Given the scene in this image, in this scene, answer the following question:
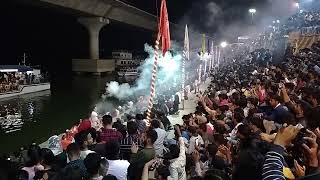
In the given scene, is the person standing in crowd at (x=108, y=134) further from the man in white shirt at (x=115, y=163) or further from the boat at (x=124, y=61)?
the boat at (x=124, y=61)

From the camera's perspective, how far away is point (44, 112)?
30.0m

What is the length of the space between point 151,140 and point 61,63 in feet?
235

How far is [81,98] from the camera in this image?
3791 cm

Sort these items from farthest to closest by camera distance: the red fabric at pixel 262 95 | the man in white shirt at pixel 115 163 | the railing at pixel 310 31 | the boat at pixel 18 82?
the boat at pixel 18 82 → the railing at pixel 310 31 → the red fabric at pixel 262 95 → the man in white shirt at pixel 115 163

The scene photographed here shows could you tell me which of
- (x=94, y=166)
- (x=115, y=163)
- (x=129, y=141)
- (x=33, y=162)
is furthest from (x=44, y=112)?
(x=94, y=166)

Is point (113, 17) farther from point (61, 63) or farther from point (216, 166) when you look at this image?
point (216, 166)

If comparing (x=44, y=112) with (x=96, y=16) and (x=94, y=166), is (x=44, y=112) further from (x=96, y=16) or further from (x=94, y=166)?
(x=96, y=16)

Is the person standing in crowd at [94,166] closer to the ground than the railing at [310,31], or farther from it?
closer to the ground

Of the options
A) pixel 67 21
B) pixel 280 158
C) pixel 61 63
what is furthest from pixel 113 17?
pixel 280 158

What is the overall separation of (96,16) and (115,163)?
5287cm

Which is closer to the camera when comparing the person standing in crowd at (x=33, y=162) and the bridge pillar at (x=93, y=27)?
A: the person standing in crowd at (x=33, y=162)

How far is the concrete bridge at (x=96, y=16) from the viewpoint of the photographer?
4819 cm

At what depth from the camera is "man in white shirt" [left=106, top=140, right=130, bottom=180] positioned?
21.0 feet

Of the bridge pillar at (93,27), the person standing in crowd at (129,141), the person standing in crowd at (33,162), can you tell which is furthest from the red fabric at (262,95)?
the bridge pillar at (93,27)
